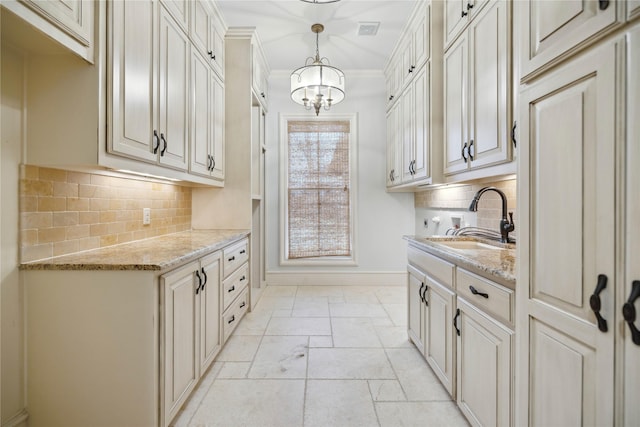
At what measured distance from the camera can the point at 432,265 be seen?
2045 millimetres

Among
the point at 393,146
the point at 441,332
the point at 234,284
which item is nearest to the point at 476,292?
the point at 441,332

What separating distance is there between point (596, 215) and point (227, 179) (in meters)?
2.98

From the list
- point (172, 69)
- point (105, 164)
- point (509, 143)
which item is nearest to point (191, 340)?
point (105, 164)

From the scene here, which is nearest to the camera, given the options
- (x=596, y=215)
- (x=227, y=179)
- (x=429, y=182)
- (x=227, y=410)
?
(x=596, y=215)

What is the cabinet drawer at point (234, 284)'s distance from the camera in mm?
2459

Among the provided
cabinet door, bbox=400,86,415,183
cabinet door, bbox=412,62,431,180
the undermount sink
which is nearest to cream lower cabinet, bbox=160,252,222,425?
the undermount sink

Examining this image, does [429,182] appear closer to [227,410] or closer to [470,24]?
[470,24]

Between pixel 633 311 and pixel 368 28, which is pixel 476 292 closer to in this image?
pixel 633 311

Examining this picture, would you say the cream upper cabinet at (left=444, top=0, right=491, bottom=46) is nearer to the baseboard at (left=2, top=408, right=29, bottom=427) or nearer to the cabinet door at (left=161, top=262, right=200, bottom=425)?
the cabinet door at (left=161, top=262, right=200, bottom=425)

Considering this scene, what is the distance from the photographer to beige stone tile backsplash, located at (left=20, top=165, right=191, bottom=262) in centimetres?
147

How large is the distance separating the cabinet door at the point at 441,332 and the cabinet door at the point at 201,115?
196 centimetres

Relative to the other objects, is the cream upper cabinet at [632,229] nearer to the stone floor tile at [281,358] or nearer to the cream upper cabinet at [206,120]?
the stone floor tile at [281,358]

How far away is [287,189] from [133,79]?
2844 mm

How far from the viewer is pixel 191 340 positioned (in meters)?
1.81
